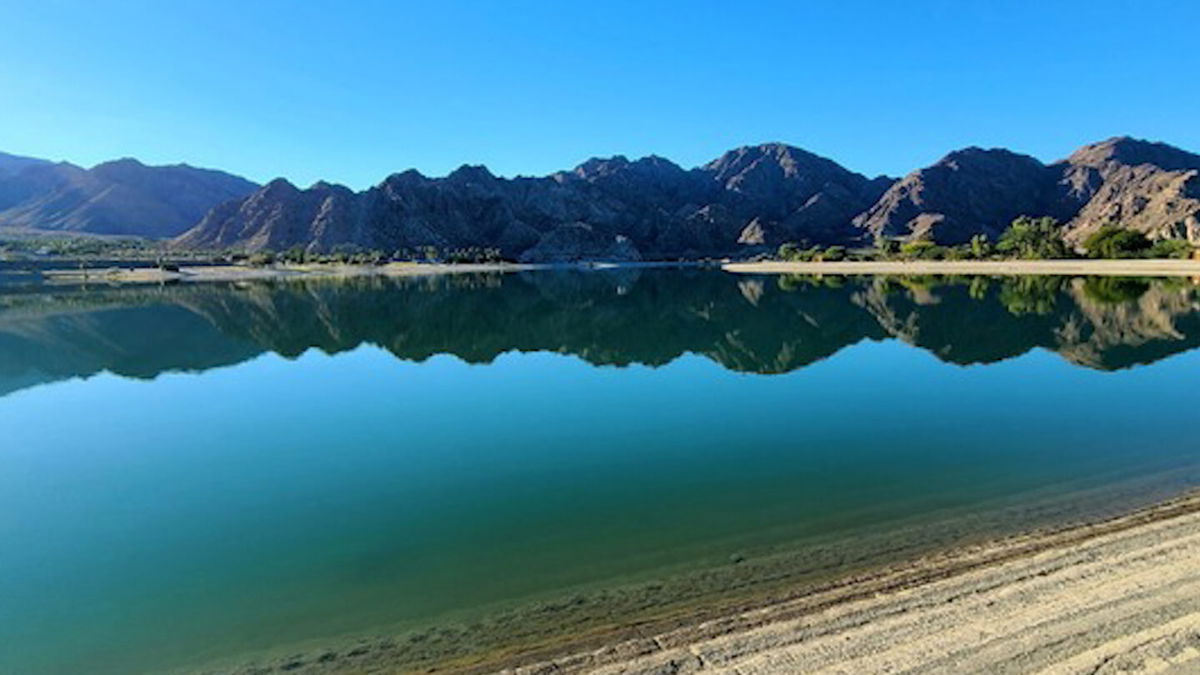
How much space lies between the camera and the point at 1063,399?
1980cm

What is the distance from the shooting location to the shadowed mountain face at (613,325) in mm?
30656

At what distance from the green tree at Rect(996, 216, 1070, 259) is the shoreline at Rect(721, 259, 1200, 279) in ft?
20.0

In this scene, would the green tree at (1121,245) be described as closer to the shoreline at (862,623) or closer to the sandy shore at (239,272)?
the sandy shore at (239,272)

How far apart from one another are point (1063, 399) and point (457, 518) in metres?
18.2

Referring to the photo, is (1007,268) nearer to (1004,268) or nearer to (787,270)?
(1004,268)

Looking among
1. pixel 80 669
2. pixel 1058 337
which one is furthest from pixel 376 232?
pixel 80 669

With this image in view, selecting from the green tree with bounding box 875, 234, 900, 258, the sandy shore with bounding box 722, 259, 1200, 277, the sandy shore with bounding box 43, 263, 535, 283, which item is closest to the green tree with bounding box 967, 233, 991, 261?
the sandy shore with bounding box 722, 259, 1200, 277

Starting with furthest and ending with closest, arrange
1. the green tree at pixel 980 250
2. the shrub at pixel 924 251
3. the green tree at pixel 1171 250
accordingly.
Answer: the shrub at pixel 924 251, the green tree at pixel 980 250, the green tree at pixel 1171 250

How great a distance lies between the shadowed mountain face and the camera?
30656 millimetres

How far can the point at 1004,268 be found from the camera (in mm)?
97312

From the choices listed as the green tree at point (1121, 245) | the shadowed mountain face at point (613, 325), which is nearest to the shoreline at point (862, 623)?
the shadowed mountain face at point (613, 325)

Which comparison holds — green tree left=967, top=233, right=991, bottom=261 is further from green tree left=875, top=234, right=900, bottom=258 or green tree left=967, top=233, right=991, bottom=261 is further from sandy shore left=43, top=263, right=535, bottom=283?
sandy shore left=43, top=263, right=535, bottom=283

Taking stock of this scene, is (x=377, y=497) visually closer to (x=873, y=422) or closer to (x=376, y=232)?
(x=873, y=422)

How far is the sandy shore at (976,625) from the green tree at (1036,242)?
11944 cm
